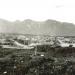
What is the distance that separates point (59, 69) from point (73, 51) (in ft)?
25.4

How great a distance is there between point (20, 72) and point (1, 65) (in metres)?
2.03

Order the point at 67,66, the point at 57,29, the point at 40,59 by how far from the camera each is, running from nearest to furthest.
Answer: the point at 67,66 < the point at 40,59 < the point at 57,29

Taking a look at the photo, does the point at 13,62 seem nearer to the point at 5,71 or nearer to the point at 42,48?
the point at 5,71

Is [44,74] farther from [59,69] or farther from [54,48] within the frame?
[54,48]

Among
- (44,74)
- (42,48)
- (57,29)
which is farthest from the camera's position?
(57,29)

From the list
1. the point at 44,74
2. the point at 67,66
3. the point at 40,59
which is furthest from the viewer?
the point at 40,59

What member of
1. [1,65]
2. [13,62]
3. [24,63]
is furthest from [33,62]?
A: [1,65]

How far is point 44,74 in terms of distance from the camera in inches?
475

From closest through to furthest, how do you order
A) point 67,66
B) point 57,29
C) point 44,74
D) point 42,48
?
1. point 44,74
2. point 67,66
3. point 42,48
4. point 57,29

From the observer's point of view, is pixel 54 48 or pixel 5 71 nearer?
pixel 5 71

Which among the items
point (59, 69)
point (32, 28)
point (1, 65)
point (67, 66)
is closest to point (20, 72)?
point (1, 65)

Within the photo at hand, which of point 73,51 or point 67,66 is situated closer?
point 67,66

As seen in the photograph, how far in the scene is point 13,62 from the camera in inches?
556

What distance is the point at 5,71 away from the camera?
12.3m
